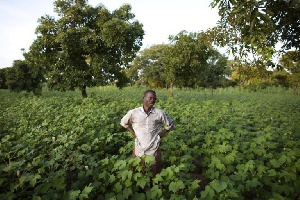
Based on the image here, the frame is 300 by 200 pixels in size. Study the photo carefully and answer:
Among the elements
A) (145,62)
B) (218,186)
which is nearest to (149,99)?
(218,186)

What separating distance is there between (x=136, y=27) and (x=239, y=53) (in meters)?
11.7

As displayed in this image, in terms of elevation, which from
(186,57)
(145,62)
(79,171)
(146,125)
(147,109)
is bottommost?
(79,171)

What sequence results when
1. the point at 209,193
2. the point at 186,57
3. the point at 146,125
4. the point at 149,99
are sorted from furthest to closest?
the point at 186,57 → the point at 146,125 → the point at 149,99 → the point at 209,193

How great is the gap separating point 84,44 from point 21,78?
36.6 feet

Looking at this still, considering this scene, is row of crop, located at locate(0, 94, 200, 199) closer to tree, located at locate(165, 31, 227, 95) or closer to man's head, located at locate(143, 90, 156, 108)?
man's head, located at locate(143, 90, 156, 108)

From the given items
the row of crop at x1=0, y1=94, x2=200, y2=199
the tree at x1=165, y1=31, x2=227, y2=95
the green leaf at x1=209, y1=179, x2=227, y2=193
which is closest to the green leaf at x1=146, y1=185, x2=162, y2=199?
the row of crop at x1=0, y1=94, x2=200, y2=199

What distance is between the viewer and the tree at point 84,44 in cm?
1512

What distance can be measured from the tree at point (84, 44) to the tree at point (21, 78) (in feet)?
22.7

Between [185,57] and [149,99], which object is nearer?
[149,99]

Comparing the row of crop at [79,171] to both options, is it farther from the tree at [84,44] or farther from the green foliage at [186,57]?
the green foliage at [186,57]

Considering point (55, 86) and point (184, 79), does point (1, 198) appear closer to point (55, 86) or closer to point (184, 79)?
point (55, 86)

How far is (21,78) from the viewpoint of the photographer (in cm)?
2298

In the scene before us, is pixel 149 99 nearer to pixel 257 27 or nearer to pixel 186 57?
pixel 257 27

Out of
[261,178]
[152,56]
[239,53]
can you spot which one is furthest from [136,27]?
[152,56]
